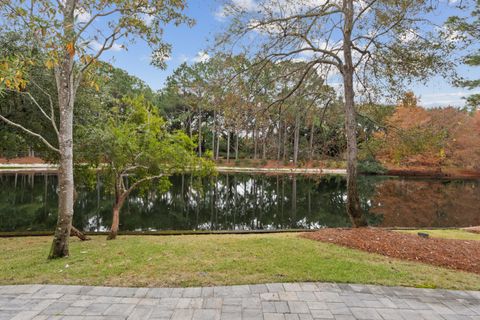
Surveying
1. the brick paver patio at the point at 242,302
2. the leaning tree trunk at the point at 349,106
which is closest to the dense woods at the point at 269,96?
the leaning tree trunk at the point at 349,106

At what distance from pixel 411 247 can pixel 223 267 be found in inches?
122

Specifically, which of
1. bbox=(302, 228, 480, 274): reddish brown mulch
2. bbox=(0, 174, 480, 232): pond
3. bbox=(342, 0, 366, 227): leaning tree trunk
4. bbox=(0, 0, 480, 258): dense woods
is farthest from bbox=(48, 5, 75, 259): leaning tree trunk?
bbox=(342, 0, 366, 227): leaning tree trunk

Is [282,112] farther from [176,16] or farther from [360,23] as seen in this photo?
[176,16]

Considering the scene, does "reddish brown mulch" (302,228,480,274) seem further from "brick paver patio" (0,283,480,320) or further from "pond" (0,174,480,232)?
"pond" (0,174,480,232)

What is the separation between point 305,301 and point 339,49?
5.13 meters

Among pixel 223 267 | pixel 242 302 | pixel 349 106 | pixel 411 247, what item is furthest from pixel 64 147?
pixel 411 247

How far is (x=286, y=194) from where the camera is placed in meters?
18.5

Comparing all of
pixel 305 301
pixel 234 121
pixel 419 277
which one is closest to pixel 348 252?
pixel 419 277

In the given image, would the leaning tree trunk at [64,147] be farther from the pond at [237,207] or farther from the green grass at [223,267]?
the pond at [237,207]

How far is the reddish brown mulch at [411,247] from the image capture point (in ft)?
15.0

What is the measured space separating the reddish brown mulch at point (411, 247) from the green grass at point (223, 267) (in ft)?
1.03

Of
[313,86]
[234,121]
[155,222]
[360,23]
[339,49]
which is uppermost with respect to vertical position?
[360,23]

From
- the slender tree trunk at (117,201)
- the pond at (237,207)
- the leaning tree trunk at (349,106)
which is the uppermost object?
the leaning tree trunk at (349,106)

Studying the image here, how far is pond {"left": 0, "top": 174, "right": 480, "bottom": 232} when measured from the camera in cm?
1089
